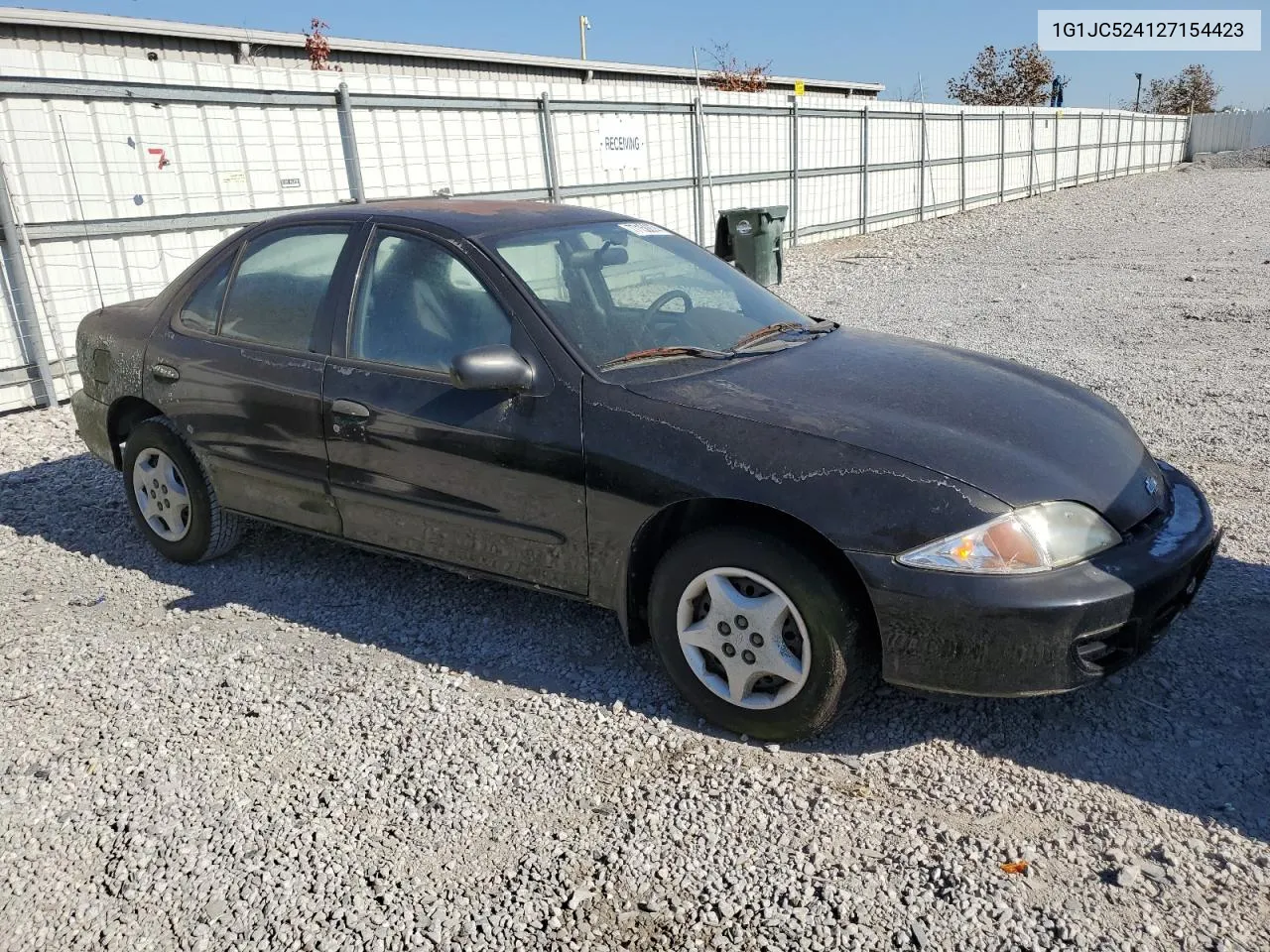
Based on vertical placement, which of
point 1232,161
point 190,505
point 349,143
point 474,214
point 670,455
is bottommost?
point 1232,161

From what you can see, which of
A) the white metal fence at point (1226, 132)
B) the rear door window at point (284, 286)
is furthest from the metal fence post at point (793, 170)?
the white metal fence at point (1226, 132)

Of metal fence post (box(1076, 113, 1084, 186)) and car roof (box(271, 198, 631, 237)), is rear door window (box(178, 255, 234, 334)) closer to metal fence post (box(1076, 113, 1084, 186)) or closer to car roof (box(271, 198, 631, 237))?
car roof (box(271, 198, 631, 237))

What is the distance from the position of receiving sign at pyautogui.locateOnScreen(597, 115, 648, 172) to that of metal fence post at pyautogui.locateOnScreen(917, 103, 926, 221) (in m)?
9.77

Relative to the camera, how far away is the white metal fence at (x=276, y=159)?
7.55 metres

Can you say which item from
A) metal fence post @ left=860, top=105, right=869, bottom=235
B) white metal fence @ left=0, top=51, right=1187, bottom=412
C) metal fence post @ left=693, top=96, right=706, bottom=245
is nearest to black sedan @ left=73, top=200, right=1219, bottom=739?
white metal fence @ left=0, top=51, right=1187, bottom=412

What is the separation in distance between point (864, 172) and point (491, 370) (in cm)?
1785

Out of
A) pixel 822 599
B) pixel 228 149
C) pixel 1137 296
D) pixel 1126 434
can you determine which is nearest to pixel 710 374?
pixel 822 599

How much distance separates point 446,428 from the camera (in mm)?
3576

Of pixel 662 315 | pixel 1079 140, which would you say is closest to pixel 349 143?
pixel 662 315

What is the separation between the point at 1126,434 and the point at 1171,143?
1993 inches

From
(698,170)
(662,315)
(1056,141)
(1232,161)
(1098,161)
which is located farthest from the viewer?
(1232,161)

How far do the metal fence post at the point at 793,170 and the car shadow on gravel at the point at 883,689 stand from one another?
46.0 ft

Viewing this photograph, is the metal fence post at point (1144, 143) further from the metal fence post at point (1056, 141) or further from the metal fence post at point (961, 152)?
the metal fence post at point (961, 152)

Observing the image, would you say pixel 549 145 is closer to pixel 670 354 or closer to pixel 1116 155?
pixel 670 354
